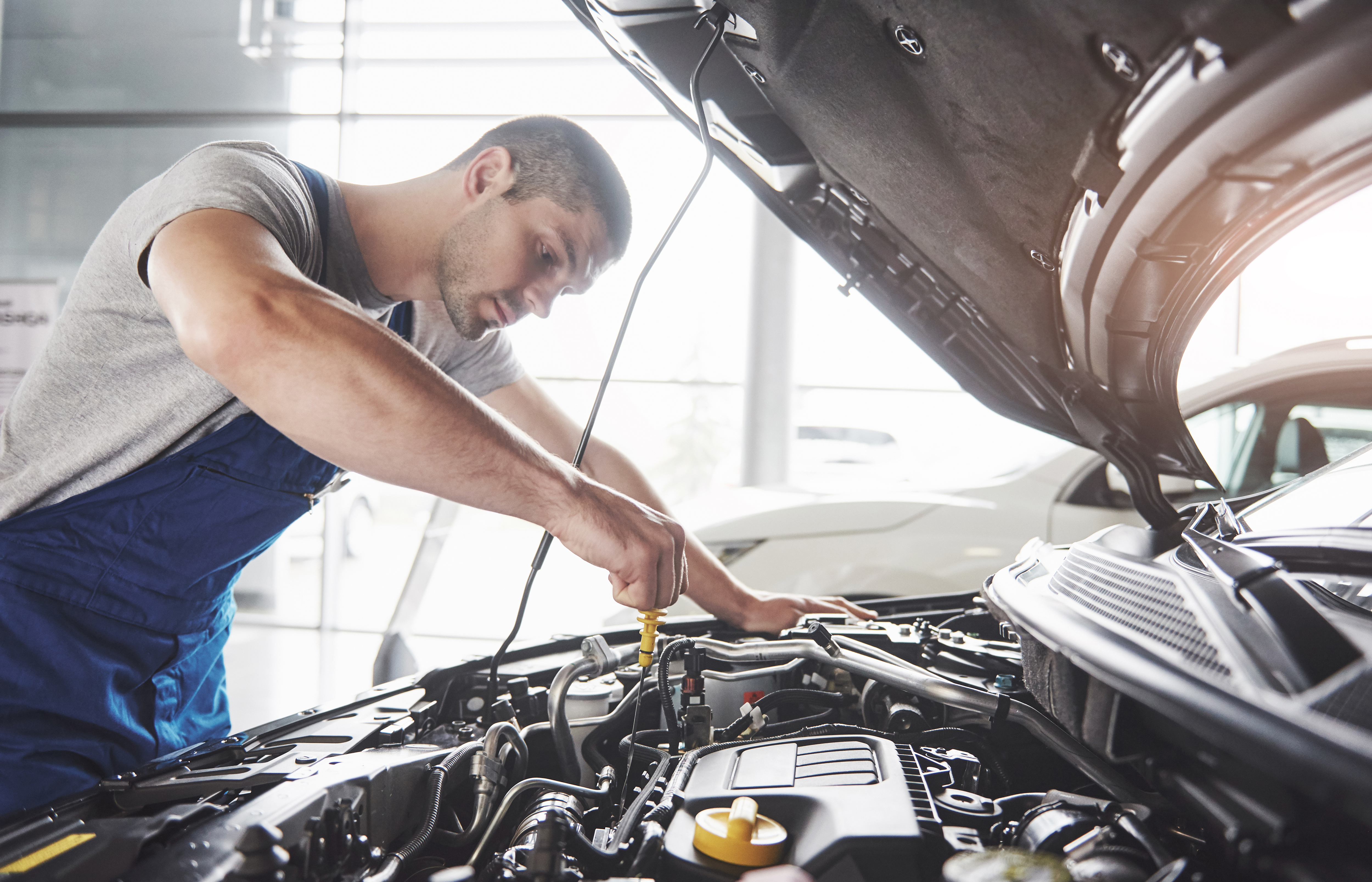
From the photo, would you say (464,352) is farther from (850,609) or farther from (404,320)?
(850,609)

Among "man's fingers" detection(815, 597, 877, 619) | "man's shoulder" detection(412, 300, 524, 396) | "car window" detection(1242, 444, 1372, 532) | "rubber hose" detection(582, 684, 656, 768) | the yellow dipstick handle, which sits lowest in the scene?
"rubber hose" detection(582, 684, 656, 768)

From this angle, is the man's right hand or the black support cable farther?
the black support cable

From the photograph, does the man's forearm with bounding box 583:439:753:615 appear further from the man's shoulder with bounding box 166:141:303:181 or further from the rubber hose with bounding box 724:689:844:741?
the man's shoulder with bounding box 166:141:303:181

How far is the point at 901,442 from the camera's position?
5.80 meters

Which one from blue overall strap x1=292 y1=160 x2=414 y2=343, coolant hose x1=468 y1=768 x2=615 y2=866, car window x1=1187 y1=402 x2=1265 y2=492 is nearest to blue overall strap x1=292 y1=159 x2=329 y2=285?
blue overall strap x1=292 y1=160 x2=414 y2=343

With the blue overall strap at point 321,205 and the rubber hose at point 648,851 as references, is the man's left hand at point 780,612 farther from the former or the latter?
the blue overall strap at point 321,205

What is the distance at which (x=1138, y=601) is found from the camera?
0.79 m

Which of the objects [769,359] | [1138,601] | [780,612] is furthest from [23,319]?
[1138,601]

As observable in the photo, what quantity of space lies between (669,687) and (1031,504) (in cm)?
204

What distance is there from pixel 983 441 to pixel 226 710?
3.88 metres

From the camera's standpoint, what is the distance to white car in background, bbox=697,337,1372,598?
260 cm

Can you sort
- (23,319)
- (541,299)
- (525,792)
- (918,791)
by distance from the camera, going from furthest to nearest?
(23,319) → (541,299) → (525,792) → (918,791)

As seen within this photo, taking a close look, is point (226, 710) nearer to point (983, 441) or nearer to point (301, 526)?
point (983, 441)

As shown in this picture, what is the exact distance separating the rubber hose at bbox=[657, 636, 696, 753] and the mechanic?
12 centimetres
